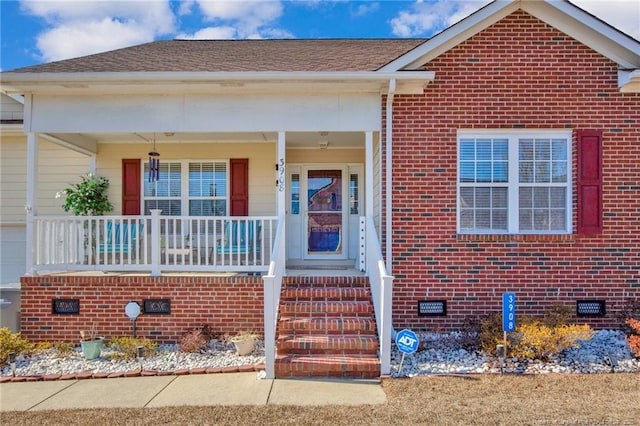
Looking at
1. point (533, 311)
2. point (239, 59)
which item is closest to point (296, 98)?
point (239, 59)

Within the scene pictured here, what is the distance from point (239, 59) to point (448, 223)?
15.9 feet

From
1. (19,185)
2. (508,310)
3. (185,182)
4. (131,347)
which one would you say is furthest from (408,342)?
(19,185)

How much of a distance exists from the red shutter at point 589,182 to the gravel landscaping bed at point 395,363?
174cm

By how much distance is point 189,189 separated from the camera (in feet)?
29.8

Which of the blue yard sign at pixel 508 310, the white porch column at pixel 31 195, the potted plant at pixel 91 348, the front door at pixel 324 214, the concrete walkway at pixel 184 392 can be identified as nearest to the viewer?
the concrete walkway at pixel 184 392

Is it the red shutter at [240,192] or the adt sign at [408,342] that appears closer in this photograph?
the adt sign at [408,342]

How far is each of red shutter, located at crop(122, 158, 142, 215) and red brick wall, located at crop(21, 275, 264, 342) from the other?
2.44 m

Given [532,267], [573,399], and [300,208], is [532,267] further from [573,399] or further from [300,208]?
[300,208]

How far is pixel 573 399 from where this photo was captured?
457 cm

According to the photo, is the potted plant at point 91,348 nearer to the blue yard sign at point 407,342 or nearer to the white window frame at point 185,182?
the white window frame at point 185,182

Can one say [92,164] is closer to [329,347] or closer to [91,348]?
[91,348]

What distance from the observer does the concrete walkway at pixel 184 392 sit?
4629 mm

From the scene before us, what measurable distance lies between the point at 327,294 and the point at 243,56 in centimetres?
505

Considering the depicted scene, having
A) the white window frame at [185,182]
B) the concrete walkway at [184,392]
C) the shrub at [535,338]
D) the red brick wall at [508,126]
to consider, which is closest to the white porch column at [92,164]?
the white window frame at [185,182]
